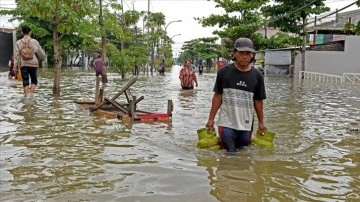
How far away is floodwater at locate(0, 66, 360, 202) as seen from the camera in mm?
4000

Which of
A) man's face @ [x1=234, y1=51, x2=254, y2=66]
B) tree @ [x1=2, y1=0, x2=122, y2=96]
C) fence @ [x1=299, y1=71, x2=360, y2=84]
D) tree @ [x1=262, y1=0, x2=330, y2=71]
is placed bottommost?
fence @ [x1=299, y1=71, x2=360, y2=84]

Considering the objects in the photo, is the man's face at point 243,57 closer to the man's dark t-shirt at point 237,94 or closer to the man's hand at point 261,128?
the man's dark t-shirt at point 237,94

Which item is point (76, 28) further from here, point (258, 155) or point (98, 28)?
point (258, 155)

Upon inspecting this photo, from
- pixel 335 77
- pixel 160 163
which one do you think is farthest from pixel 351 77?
pixel 160 163

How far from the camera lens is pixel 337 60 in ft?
104

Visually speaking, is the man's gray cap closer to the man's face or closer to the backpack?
the man's face

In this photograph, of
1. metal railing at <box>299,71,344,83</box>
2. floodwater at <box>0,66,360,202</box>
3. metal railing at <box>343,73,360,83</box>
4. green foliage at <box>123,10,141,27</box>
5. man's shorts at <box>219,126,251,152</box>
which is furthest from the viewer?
metal railing at <box>299,71,344,83</box>

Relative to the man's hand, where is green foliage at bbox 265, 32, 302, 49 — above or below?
above

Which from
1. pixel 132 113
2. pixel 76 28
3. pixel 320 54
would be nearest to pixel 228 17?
pixel 320 54

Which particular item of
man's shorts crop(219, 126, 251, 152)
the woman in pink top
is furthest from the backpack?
the woman in pink top

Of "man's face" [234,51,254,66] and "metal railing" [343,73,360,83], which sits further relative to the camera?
"metal railing" [343,73,360,83]

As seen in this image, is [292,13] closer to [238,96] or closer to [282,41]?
[282,41]

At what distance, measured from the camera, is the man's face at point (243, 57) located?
204 inches

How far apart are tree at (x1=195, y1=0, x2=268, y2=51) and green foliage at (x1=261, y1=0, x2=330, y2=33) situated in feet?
5.43
